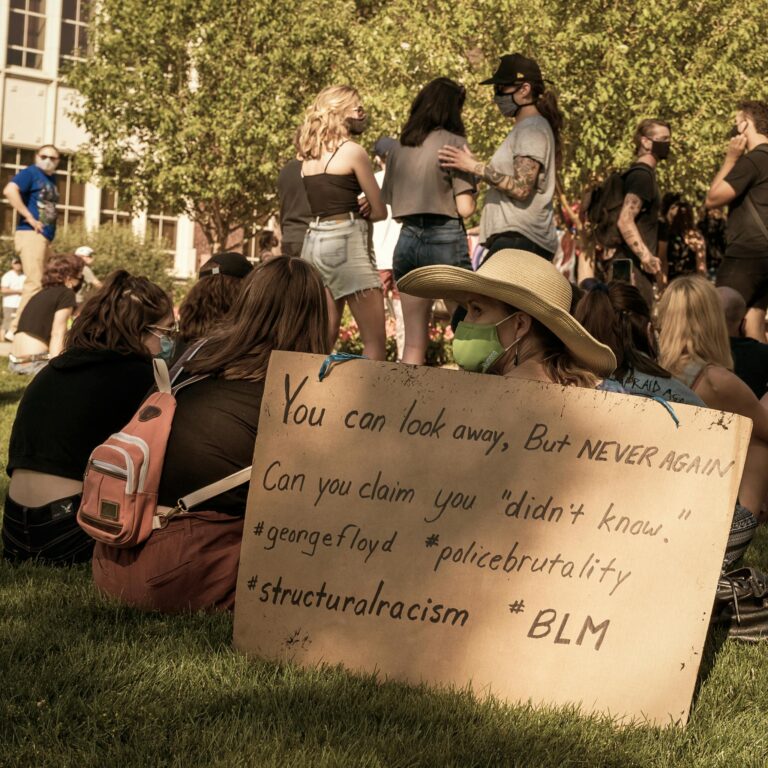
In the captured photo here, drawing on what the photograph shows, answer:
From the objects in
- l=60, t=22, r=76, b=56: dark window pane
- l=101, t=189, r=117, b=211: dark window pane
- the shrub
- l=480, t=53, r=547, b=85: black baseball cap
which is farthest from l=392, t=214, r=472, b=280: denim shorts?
l=60, t=22, r=76, b=56: dark window pane

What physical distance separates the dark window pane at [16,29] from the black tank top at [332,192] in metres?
25.1

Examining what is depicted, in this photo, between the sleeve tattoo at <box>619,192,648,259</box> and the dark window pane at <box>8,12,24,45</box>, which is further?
the dark window pane at <box>8,12,24,45</box>

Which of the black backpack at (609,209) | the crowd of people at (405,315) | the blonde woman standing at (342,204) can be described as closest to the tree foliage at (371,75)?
the crowd of people at (405,315)

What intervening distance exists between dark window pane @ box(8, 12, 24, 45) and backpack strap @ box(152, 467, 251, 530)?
28710mm

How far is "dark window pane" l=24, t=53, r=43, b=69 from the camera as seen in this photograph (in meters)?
30.3

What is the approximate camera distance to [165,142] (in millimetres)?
24453

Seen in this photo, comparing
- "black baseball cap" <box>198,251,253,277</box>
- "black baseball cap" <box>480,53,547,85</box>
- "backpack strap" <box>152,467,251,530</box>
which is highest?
"black baseball cap" <box>480,53,547,85</box>

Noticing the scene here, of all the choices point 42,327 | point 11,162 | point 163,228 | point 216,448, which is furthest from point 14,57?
point 216,448

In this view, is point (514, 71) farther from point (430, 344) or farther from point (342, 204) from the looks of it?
point (430, 344)

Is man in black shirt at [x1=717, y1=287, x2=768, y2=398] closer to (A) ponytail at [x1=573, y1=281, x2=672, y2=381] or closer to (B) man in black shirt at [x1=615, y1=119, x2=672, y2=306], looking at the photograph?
(A) ponytail at [x1=573, y1=281, x2=672, y2=381]

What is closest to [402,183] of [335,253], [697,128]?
[335,253]

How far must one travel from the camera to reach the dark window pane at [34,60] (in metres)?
30.3

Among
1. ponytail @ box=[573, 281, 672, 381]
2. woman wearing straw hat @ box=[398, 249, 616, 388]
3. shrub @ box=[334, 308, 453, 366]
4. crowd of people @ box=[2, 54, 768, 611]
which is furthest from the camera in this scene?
shrub @ box=[334, 308, 453, 366]

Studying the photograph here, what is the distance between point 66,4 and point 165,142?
317 inches
